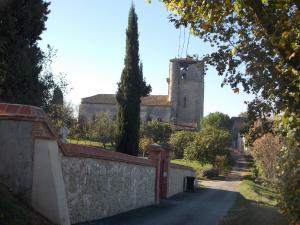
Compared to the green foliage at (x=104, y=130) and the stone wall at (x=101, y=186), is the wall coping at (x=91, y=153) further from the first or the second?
the green foliage at (x=104, y=130)

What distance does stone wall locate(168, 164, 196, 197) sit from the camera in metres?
26.8

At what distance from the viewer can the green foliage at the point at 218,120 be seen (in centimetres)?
9871

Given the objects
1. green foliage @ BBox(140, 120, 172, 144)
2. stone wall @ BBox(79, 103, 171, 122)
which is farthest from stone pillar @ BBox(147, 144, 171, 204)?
stone wall @ BBox(79, 103, 171, 122)

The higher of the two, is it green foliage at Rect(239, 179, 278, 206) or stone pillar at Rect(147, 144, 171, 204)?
stone pillar at Rect(147, 144, 171, 204)

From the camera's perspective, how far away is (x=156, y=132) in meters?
71.0

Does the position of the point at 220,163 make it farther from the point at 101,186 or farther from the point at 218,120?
the point at 218,120

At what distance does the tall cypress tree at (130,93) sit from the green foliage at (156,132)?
117 feet

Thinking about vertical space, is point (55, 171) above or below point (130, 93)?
below

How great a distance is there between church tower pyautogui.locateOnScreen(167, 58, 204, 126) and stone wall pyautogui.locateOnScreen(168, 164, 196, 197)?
5484 centimetres

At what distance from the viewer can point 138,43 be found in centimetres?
3441

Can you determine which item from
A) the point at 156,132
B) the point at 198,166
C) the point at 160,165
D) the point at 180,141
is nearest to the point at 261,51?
the point at 160,165

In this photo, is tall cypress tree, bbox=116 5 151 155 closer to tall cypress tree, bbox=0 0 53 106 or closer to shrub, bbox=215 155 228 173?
tall cypress tree, bbox=0 0 53 106

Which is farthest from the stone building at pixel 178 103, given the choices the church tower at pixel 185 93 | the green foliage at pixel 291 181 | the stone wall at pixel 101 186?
the green foliage at pixel 291 181

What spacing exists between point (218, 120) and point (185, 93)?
15466 mm
